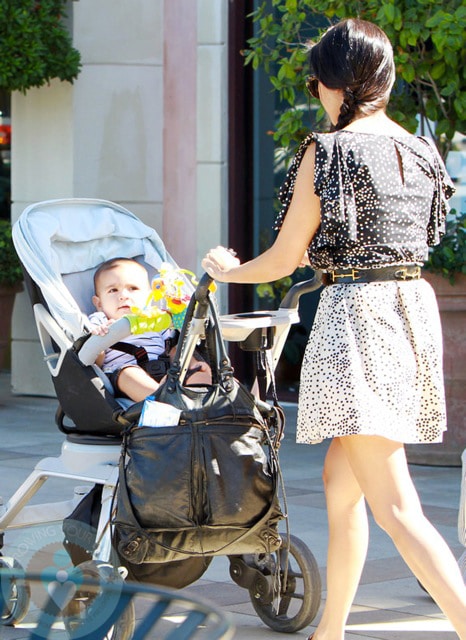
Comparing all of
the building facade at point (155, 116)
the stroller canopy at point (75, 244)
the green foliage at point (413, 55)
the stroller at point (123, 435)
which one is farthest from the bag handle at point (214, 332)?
the building facade at point (155, 116)

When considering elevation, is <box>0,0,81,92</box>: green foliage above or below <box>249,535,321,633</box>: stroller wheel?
above

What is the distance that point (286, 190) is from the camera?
342cm

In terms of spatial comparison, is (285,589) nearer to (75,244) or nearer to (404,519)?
(404,519)

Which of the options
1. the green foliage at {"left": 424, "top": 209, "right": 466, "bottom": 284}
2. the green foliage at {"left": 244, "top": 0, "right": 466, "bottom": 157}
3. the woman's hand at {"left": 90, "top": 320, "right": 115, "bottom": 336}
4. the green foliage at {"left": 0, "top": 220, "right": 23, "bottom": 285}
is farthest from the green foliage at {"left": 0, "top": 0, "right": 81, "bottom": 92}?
the woman's hand at {"left": 90, "top": 320, "right": 115, "bottom": 336}

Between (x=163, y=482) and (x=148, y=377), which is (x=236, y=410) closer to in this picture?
(x=163, y=482)

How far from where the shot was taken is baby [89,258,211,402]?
388cm

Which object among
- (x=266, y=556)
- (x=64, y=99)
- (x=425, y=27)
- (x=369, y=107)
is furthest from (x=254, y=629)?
(x=64, y=99)

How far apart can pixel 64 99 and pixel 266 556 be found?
5751 mm

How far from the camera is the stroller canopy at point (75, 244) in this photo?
163 inches

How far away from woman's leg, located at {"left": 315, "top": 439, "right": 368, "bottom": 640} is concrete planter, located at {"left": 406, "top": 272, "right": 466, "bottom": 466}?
10.3 feet

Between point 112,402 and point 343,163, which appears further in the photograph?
point 112,402

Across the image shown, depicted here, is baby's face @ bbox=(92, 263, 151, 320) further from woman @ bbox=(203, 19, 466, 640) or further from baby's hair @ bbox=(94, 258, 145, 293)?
woman @ bbox=(203, 19, 466, 640)

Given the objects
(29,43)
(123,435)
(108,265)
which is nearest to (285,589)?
(123,435)

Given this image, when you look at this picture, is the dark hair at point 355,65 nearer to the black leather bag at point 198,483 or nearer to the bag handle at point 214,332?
the bag handle at point 214,332
